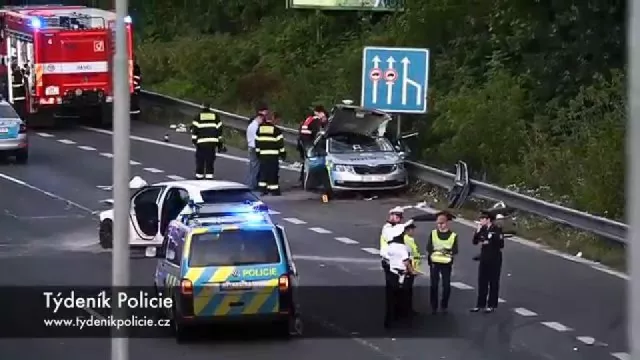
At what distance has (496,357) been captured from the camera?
1436 centimetres

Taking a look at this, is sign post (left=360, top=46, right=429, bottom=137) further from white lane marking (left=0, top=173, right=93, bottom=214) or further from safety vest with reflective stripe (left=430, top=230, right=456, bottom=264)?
safety vest with reflective stripe (left=430, top=230, right=456, bottom=264)

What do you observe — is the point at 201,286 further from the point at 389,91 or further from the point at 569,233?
the point at 389,91

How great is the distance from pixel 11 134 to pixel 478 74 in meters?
10.5

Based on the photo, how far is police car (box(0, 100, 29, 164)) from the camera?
Result: 29.2 m

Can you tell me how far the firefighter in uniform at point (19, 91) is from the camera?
35.6 metres

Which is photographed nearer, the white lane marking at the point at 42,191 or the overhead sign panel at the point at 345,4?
the white lane marking at the point at 42,191

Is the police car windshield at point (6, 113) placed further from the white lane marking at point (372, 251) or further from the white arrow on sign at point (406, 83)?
the white lane marking at point (372, 251)

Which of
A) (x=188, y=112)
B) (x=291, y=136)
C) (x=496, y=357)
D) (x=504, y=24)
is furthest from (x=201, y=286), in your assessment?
(x=188, y=112)

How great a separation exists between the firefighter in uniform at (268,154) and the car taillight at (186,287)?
10968mm

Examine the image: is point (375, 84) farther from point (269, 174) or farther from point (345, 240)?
point (345, 240)

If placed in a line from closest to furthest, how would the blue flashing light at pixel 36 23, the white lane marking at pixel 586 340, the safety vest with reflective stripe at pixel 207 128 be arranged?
the white lane marking at pixel 586 340, the safety vest with reflective stripe at pixel 207 128, the blue flashing light at pixel 36 23

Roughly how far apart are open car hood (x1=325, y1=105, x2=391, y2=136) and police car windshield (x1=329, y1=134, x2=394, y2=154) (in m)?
0.10

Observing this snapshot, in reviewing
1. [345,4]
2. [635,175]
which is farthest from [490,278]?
[345,4]

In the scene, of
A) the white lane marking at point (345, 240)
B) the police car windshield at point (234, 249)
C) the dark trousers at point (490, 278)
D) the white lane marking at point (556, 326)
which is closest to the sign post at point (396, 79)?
the white lane marking at point (345, 240)
